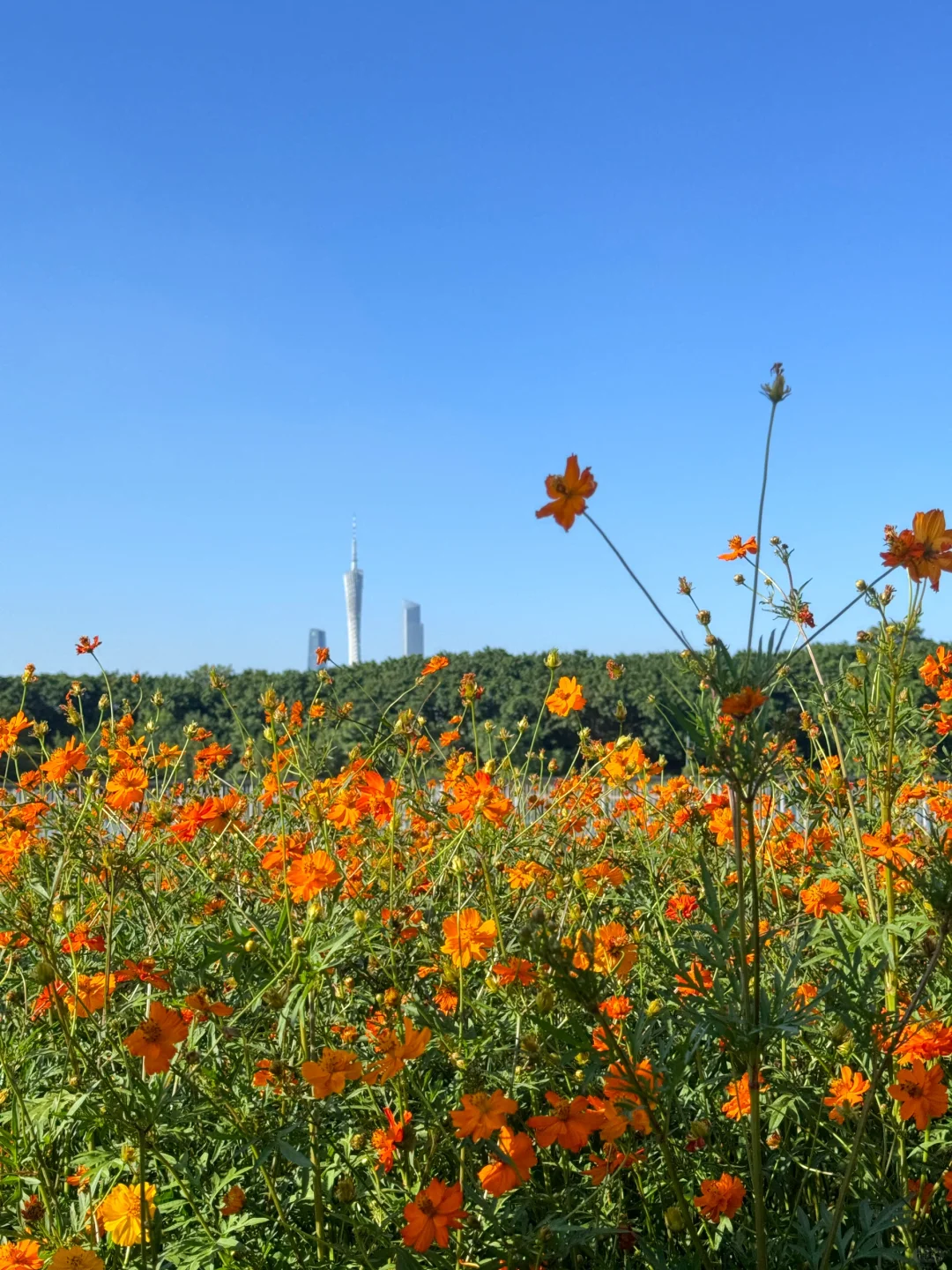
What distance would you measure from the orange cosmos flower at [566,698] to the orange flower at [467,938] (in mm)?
657

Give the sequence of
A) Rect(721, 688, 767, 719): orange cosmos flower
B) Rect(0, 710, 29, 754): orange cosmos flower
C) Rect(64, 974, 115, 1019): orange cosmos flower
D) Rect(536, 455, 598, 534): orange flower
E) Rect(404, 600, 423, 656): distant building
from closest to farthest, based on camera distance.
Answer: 1. Rect(721, 688, 767, 719): orange cosmos flower
2. Rect(536, 455, 598, 534): orange flower
3. Rect(64, 974, 115, 1019): orange cosmos flower
4. Rect(0, 710, 29, 754): orange cosmos flower
5. Rect(404, 600, 423, 656): distant building

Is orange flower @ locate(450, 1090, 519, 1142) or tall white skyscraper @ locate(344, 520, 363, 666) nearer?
orange flower @ locate(450, 1090, 519, 1142)

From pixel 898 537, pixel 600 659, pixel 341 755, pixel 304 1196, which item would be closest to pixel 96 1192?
pixel 304 1196

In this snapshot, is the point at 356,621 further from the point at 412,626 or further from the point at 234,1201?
the point at 234,1201

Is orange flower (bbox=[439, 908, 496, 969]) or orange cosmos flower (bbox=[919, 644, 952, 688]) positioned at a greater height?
orange cosmos flower (bbox=[919, 644, 952, 688])

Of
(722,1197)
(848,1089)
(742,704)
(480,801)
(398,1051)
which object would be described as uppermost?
(742,704)

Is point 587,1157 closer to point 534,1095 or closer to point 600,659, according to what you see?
point 534,1095

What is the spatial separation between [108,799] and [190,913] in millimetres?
301

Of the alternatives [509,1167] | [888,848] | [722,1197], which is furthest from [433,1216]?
[888,848]

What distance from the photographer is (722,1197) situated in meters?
1.33

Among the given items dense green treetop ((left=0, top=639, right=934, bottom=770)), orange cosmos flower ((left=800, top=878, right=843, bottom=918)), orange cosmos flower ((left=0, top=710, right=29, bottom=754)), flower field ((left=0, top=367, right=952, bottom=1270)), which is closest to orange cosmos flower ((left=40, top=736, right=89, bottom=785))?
flower field ((left=0, top=367, right=952, bottom=1270))

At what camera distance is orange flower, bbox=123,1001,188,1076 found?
1.25 metres

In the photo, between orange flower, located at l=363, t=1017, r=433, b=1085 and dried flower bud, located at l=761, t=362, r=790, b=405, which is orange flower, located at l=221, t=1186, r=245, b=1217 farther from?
dried flower bud, located at l=761, t=362, r=790, b=405

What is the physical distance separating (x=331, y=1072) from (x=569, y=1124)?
0.30 meters
